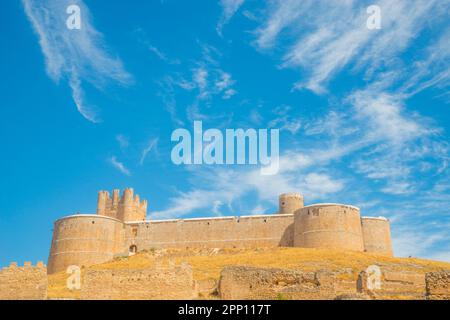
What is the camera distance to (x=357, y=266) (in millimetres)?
40312

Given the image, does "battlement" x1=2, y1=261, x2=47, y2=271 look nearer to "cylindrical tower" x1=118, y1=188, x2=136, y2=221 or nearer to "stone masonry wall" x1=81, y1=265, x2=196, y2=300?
"stone masonry wall" x1=81, y1=265, x2=196, y2=300

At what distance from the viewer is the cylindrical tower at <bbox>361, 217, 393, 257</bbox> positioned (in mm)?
55500

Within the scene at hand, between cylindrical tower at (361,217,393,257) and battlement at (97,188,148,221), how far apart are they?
92.8 ft

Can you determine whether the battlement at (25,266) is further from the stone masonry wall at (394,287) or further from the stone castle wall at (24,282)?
the stone masonry wall at (394,287)

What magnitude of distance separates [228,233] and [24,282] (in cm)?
3876

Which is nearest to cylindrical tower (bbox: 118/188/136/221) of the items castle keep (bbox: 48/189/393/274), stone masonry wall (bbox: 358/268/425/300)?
castle keep (bbox: 48/189/393/274)

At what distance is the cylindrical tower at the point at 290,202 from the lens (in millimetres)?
59812

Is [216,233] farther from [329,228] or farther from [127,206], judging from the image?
[127,206]

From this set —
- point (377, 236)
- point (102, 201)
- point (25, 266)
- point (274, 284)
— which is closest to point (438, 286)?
point (274, 284)

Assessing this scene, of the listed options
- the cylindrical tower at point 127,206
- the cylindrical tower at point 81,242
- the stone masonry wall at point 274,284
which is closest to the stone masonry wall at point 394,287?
the stone masonry wall at point 274,284
